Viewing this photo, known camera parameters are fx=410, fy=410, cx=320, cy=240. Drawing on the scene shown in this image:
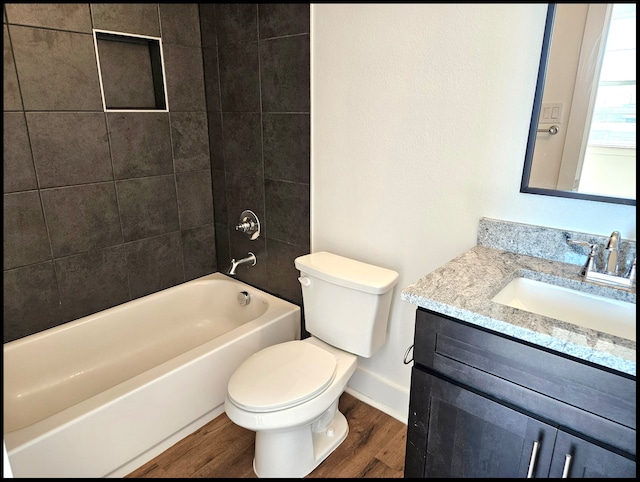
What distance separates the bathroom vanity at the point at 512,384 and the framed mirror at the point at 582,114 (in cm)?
18

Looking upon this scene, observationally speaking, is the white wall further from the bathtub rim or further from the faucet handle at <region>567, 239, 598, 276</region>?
the bathtub rim

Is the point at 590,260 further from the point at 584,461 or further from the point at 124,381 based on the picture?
the point at 124,381

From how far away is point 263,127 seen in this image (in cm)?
201

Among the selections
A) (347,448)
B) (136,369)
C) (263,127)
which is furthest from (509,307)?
(136,369)

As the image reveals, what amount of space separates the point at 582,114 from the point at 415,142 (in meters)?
0.54

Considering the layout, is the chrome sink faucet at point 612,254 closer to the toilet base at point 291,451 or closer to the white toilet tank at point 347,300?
the white toilet tank at point 347,300

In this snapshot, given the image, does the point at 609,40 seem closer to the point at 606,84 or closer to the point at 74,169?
the point at 606,84

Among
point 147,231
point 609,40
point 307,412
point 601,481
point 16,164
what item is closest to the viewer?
point 601,481

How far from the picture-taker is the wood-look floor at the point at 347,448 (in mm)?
1508

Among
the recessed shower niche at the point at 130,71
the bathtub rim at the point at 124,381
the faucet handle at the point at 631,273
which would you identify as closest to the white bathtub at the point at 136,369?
the bathtub rim at the point at 124,381

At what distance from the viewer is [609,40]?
1025mm

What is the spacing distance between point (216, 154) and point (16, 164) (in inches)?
36.7

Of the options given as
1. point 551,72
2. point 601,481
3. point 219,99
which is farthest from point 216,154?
point 601,481

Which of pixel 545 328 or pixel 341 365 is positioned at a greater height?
pixel 545 328
